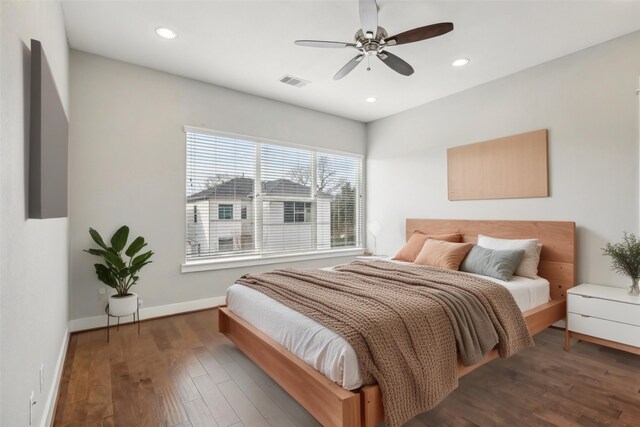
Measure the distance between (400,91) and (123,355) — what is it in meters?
4.23

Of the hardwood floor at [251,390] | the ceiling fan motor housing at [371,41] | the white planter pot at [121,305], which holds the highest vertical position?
the ceiling fan motor housing at [371,41]

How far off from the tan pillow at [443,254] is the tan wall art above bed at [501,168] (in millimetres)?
897

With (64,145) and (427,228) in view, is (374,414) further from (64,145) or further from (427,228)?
(427,228)

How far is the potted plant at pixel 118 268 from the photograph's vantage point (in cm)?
313

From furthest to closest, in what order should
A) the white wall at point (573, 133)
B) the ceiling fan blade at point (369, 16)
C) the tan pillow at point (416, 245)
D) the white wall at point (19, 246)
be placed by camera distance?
the tan pillow at point (416, 245), the white wall at point (573, 133), the ceiling fan blade at point (369, 16), the white wall at point (19, 246)

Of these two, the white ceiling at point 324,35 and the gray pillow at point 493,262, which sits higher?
the white ceiling at point 324,35

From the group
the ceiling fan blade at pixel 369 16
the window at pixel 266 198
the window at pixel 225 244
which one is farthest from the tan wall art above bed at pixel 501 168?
the window at pixel 225 244

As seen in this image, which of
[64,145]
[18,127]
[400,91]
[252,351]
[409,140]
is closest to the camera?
[18,127]

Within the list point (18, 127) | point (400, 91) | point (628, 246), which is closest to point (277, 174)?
point (400, 91)

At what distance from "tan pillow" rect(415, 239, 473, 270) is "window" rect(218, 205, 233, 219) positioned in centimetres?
245

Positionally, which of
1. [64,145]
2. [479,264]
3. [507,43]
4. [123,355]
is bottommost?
[123,355]

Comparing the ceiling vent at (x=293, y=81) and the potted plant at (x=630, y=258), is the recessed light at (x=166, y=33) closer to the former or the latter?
the ceiling vent at (x=293, y=81)

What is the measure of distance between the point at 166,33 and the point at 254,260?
279 centimetres

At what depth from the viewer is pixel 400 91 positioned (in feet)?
14.0
